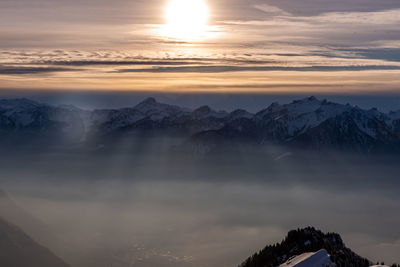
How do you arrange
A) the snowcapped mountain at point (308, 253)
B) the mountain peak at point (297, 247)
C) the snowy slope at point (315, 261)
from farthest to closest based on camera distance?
the mountain peak at point (297, 247) → the snowcapped mountain at point (308, 253) → the snowy slope at point (315, 261)

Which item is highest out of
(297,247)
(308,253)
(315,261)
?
(297,247)

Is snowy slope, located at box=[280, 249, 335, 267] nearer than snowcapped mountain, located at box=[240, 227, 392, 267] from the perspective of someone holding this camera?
Yes

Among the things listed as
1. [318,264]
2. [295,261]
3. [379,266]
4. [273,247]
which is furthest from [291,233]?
[379,266]

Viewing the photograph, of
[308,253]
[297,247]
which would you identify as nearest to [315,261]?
[308,253]

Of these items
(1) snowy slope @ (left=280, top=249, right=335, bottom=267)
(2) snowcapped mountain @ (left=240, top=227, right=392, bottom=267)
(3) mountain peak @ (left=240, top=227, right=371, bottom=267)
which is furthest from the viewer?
(3) mountain peak @ (left=240, top=227, right=371, bottom=267)

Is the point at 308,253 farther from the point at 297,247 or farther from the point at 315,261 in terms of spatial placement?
the point at 297,247

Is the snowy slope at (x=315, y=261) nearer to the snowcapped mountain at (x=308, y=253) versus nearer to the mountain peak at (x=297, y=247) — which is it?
the snowcapped mountain at (x=308, y=253)

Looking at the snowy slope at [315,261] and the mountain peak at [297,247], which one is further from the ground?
the mountain peak at [297,247]

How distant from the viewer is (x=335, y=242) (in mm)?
185375

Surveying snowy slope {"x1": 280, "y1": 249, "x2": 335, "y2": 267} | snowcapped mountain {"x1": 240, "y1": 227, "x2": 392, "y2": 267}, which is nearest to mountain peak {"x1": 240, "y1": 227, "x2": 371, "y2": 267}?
snowcapped mountain {"x1": 240, "y1": 227, "x2": 392, "y2": 267}

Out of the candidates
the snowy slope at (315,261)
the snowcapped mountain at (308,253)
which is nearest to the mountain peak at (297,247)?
the snowcapped mountain at (308,253)

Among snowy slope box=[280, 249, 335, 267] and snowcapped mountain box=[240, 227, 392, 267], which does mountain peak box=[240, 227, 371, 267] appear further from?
snowy slope box=[280, 249, 335, 267]

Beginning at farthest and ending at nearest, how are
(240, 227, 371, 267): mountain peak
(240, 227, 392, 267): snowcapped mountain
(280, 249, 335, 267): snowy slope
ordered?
(240, 227, 371, 267): mountain peak < (240, 227, 392, 267): snowcapped mountain < (280, 249, 335, 267): snowy slope

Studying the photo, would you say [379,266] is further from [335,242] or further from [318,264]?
[335,242]
